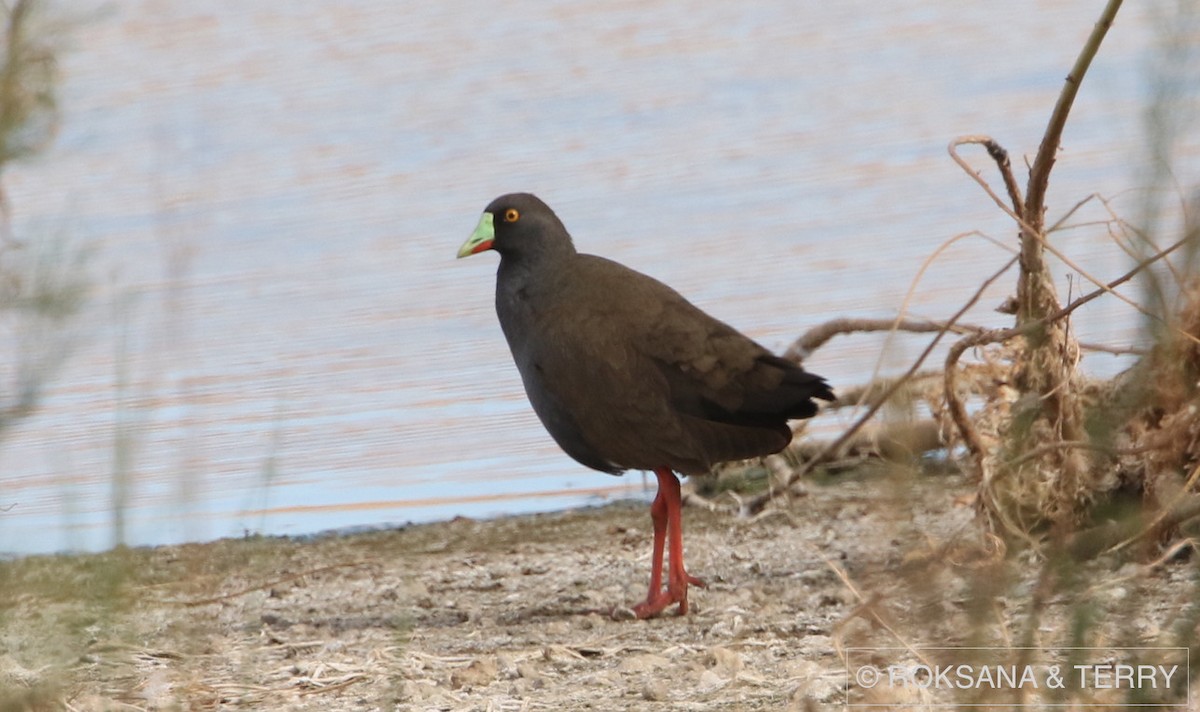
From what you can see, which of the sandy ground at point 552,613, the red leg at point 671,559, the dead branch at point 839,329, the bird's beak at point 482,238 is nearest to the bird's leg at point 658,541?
the red leg at point 671,559

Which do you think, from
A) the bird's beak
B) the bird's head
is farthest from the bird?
the bird's beak

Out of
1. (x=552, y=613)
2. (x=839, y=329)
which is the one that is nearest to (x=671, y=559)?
(x=552, y=613)

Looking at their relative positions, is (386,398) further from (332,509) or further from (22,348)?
(22,348)

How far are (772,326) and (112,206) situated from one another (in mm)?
4721

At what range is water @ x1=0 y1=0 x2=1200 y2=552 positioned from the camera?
6.84m

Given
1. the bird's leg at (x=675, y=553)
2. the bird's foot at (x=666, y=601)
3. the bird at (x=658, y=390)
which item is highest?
the bird at (x=658, y=390)

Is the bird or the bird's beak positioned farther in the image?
the bird's beak

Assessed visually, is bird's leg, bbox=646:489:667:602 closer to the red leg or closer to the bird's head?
the red leg

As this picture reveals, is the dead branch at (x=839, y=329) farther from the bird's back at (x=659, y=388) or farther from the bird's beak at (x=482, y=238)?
the bird's beak at (x=482, y=238)

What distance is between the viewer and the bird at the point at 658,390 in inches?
214

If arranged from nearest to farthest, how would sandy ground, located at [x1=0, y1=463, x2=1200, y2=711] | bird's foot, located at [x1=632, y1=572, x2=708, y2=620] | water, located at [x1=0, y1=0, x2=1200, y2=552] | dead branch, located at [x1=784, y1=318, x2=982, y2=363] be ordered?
sandy ground, located at [x1=0, y1=463, x2=1200, y2=711]
bird's foot, located at [x1=632, y1=572, x2=708, y2=620]
dead branch, located at [x1=784, y1=318, x2=982, y2=363]
water, located at [x1=0, y1=0, x2=1200, y2=552]

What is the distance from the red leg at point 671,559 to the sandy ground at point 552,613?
0.08 m

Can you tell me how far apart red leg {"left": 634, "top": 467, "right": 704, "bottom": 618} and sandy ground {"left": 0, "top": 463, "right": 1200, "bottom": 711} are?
0.26 feet

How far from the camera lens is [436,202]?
11.3 meters
